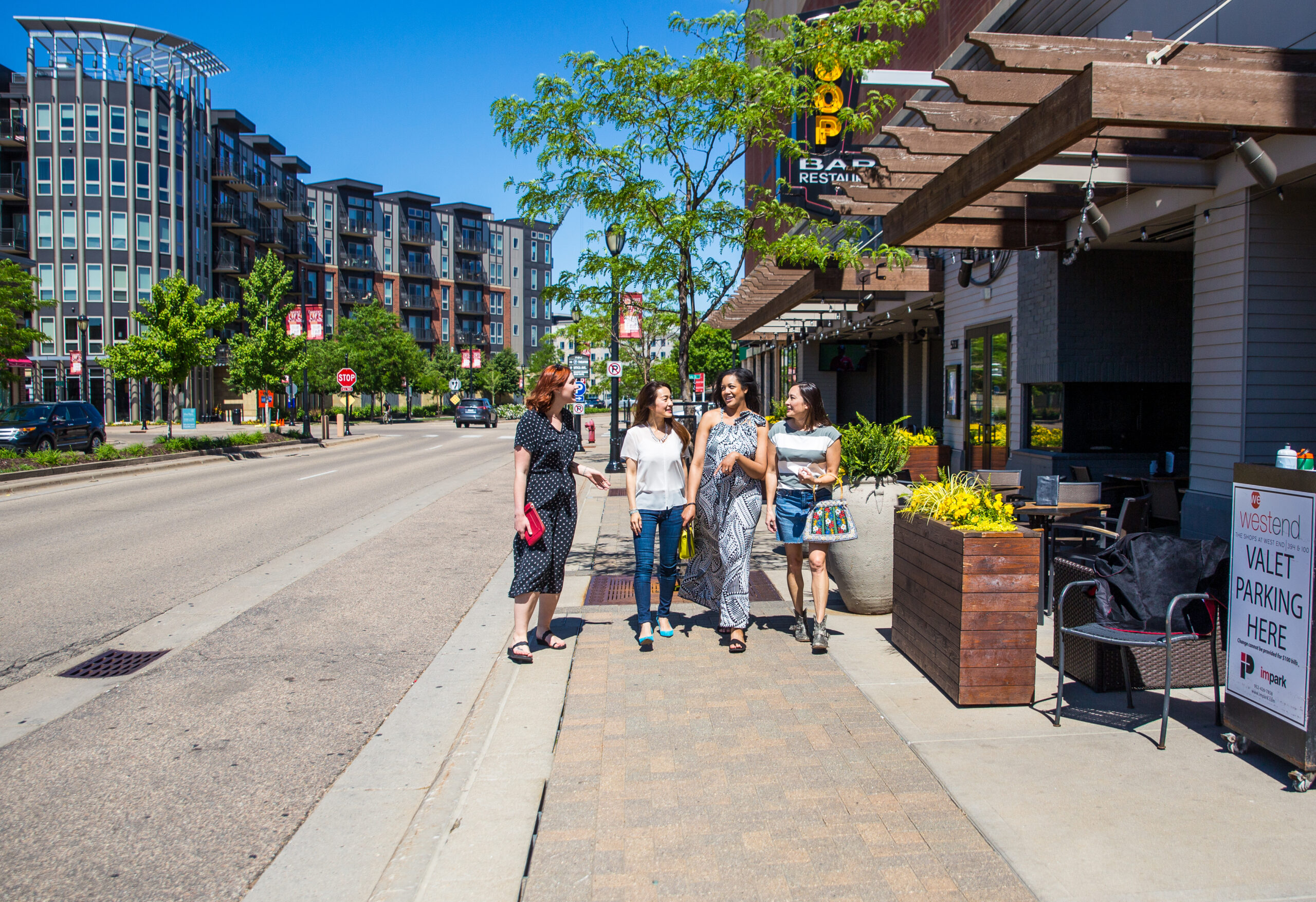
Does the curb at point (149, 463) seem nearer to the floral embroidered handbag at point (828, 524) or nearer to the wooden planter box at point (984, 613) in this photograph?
the floral embroidered handbag at point (828, 524)

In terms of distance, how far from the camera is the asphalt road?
3.46 m

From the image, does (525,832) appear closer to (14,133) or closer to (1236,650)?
(1236,650)

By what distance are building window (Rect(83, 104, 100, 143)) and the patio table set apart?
59514mm

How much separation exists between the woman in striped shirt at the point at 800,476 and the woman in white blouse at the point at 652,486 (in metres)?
0.58

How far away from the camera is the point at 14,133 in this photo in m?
51.8

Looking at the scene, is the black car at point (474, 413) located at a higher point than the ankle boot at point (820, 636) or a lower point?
higher

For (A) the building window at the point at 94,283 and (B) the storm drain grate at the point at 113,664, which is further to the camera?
(A) the building window at the point at 94,283

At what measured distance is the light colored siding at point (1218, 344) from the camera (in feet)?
27.5

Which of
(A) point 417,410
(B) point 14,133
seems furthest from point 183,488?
(A) point 417,410

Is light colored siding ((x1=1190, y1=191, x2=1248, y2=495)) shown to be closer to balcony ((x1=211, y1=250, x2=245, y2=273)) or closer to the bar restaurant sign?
the bar restaurant sign

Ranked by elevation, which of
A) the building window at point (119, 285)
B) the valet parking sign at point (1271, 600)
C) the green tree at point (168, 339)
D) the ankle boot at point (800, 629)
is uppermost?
the building window at point (119, 285)

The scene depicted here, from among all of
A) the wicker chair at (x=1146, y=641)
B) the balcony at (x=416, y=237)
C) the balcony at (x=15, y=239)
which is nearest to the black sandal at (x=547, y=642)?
the wicker chair at (x=1146, y=641)

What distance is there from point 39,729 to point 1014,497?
7579 millimetres

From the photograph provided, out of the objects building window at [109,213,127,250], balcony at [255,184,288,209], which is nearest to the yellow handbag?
building window at [109,213,127,250]
